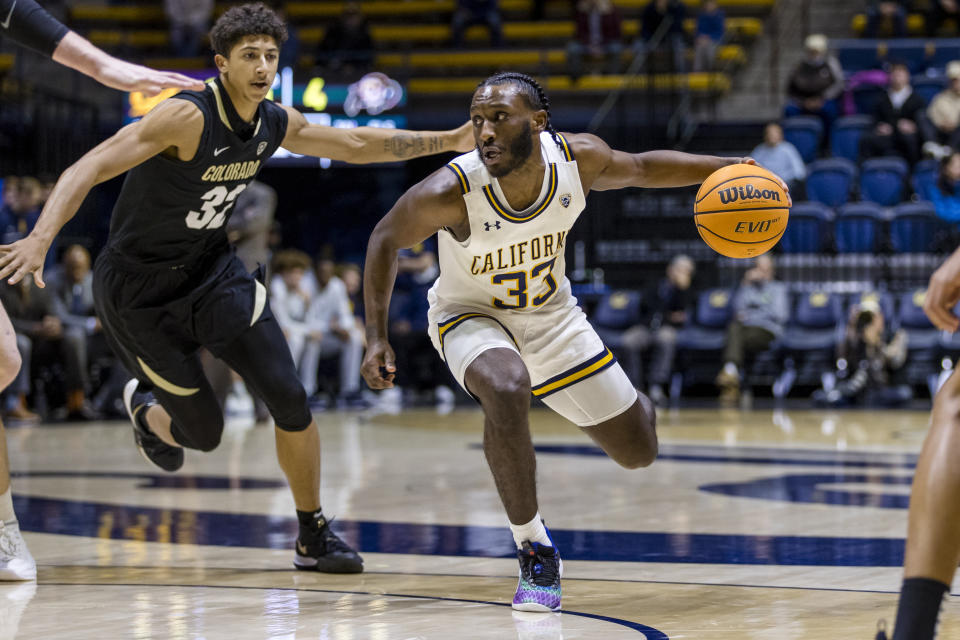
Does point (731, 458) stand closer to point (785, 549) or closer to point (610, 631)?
point (785, 549)

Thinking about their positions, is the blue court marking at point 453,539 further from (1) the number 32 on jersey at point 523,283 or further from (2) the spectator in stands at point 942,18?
(2) the spectator in stands at point 942,18

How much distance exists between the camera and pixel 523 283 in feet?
13.6

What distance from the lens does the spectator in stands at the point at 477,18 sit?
16.8 m

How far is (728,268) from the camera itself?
14.2m

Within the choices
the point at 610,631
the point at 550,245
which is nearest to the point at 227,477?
the point at 550,245

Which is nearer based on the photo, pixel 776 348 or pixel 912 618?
pixel 912 618

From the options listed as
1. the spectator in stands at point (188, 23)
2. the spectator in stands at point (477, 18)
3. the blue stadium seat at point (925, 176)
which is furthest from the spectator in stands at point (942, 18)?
the spectator in stands at point (188, 23)

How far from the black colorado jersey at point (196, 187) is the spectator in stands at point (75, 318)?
22.6ft

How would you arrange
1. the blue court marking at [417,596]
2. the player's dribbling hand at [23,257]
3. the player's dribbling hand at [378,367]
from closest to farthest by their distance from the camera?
the blue court marking at [417,596] → the player's dribbling hand at [23,257] → the player's dribbling hand at [378,367]

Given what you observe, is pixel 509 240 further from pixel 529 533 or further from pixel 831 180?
pixel 831 180

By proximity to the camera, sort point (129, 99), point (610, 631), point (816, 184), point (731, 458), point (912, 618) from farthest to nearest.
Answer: point (129, 99) < point (816, 184) < point (731, 458) < point (610, 631) < point (912, 618)

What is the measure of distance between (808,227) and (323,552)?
10020 mm

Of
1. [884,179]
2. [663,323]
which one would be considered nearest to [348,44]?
[663,323]

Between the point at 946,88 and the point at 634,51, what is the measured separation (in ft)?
12.0
